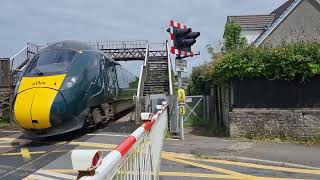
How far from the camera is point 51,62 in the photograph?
1400cm

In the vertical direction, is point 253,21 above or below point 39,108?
above

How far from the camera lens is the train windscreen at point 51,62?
13530 millimetres

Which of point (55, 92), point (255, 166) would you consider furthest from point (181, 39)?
point (255, 166)

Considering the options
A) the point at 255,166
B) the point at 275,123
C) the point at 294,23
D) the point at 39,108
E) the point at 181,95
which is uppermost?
the point at 294,23

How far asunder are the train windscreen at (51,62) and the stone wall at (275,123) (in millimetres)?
5513

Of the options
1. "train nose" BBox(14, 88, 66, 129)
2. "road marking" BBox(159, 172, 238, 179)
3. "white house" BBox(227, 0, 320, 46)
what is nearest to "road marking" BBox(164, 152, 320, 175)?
"road marking" BBox(159, 172, 238, 179)

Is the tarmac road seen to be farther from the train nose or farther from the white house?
the white house

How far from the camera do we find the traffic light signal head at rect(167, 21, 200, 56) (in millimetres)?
13719

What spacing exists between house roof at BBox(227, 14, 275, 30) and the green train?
17398 millimetres

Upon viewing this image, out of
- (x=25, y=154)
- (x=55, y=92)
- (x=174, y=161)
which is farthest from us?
(x=55, y=92)

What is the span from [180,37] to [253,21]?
19608 mm

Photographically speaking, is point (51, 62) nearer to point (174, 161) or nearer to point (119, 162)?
point (174, 161)

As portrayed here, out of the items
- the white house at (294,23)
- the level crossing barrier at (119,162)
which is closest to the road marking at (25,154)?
the level crossing barrier at (119,162)

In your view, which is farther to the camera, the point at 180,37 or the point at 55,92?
the point at 180,37
